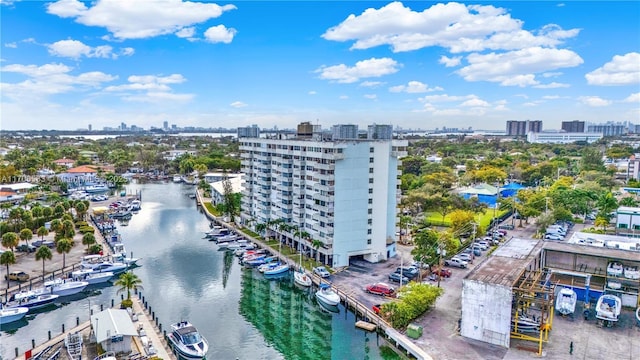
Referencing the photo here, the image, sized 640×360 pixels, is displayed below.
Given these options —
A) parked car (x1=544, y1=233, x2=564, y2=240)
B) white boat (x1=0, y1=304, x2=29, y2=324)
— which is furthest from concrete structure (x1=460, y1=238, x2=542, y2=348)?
white boat (x1=0, y1=304, x2=29, y2=324)

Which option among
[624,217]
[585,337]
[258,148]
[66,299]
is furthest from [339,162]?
[624,217]

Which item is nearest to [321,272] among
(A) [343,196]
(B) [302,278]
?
(B) [302,278]

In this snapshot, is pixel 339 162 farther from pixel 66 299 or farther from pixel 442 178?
pixel 442 178

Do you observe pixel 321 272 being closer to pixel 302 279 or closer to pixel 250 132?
pixel 302 279

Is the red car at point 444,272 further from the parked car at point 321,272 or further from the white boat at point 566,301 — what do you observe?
the parked car at point 321,272

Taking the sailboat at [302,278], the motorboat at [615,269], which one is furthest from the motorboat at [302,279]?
the motorboat at [615,269]

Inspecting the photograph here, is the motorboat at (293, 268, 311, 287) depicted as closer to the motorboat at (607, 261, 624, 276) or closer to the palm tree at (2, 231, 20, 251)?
the motorboat at (607, 261, 624, 276)

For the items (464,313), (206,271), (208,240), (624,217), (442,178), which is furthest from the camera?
(442,178)
